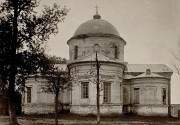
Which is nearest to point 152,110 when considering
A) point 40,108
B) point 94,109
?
point 94,109

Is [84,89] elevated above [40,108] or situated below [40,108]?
above

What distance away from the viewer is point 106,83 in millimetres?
32250

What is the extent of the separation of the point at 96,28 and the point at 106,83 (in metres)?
7.64

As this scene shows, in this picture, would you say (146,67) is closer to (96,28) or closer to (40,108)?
(96,28)

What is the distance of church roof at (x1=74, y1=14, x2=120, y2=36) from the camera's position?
3684 centimetres

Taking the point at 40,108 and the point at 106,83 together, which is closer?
the point at 106,83

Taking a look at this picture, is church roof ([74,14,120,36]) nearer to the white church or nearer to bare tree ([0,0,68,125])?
the white church

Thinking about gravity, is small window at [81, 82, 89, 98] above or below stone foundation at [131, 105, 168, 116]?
above

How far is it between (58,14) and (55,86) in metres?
6.27

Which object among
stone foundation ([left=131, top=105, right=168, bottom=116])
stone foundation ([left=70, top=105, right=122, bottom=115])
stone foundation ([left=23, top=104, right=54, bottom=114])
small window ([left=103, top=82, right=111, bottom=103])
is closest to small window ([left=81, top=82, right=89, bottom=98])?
stone foundation ([left=70, top=105, right=122, bottom=115])

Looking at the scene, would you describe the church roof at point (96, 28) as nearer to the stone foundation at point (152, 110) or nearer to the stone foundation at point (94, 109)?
the stone foundation at point (152, 110)

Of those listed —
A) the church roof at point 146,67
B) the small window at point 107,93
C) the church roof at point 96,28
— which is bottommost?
the small window at point 107,93

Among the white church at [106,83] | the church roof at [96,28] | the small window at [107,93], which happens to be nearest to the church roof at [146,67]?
the white church at [106,83]

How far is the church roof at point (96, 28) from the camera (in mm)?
36844
